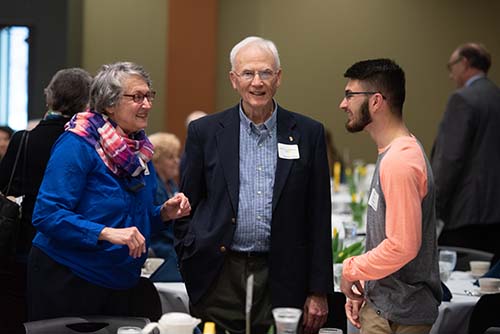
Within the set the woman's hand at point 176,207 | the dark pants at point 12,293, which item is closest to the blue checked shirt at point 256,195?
the woman's hand at point 176,207

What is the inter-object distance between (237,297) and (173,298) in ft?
2.46

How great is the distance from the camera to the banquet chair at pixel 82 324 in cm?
302

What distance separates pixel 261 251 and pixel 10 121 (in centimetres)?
493

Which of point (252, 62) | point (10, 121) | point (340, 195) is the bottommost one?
point (340, 195)

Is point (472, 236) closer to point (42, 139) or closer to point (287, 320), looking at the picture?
point (42, 139)

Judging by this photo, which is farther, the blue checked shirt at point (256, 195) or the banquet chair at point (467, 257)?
the banquet chair at point (467, 257)

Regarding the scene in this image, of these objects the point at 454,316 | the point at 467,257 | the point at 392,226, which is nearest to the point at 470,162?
the point at 467,257

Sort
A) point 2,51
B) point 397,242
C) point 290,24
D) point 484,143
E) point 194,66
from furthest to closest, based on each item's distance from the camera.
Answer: point 290,24
point 194,66
point 2,51
point 484,143
point 397,242

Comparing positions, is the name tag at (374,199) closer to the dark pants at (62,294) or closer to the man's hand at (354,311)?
the man's hand at (354,311)

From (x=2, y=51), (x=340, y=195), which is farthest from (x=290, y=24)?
(x=2, y=51)

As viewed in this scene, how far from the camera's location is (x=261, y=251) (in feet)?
10.8

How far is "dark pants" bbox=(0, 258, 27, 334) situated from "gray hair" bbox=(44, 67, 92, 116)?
0.66m

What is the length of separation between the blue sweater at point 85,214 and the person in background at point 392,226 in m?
0.81

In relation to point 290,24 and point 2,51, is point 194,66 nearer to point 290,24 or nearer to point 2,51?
point 290,24
